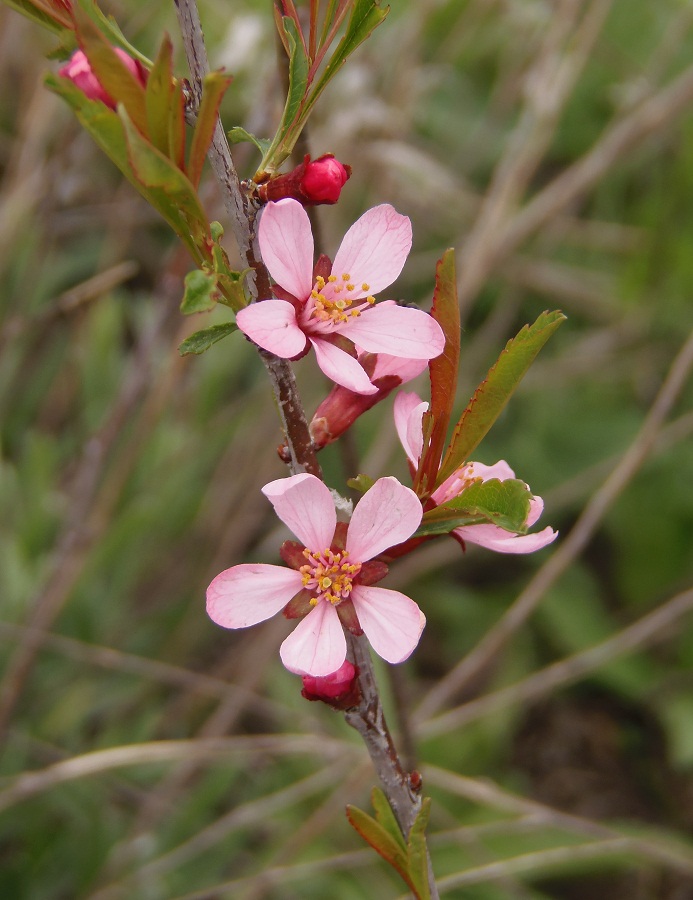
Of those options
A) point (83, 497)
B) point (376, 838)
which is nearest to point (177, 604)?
point (83, 497)

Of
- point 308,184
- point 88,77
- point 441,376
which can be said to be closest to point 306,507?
point 441,376

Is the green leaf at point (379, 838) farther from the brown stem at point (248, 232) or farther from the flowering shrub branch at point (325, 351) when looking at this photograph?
the brown stem at point (248, 232)

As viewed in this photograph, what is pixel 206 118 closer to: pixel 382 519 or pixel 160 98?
pixel 160 98

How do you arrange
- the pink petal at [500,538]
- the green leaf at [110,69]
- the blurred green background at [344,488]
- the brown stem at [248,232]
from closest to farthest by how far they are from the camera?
the green leaf at [110,69], the brown stem at [248,232], the pink petal at [500,538], the blurred green background at [344,488]

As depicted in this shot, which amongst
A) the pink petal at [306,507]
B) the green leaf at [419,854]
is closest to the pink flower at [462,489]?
the pink petal at [306,507]

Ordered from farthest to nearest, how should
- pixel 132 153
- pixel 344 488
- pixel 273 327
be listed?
pixel 344 488 → pixel 273 327 → pixel 132 153
